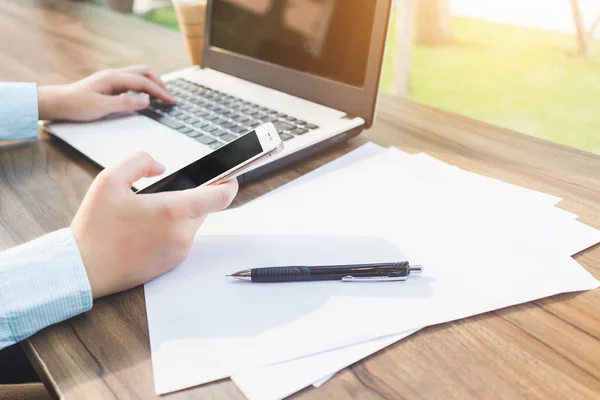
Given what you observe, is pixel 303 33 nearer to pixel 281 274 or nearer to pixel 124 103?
pixel 124 103

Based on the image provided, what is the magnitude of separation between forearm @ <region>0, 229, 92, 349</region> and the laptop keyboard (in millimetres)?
249

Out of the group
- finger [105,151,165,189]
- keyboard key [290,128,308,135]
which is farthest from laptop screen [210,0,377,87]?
finger [105,151,165,189]

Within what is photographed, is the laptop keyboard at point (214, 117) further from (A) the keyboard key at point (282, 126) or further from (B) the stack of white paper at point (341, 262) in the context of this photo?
(B) the stack of white paper at point (341, 262)

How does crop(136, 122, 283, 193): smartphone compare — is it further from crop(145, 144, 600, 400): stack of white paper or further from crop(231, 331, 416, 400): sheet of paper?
crop(231, 331, 416, 400): sheet of paper

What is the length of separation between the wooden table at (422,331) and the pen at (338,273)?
0.06 m

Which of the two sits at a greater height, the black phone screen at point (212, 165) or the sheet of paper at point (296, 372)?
the black phone screen at point (212, 165)

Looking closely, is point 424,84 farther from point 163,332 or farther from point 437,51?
point 163,332

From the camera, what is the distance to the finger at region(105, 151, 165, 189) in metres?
0.46

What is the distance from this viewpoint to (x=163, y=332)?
0.39 m

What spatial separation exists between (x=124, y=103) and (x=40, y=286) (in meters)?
0.38

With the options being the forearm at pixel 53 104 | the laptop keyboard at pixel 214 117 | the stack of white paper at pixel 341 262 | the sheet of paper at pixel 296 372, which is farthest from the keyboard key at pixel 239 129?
the sheet of paper at pixel 296 372

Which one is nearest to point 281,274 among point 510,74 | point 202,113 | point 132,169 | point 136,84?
point 132,169

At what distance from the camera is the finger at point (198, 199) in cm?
45

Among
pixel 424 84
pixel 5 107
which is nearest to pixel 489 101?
pixel 424 84
